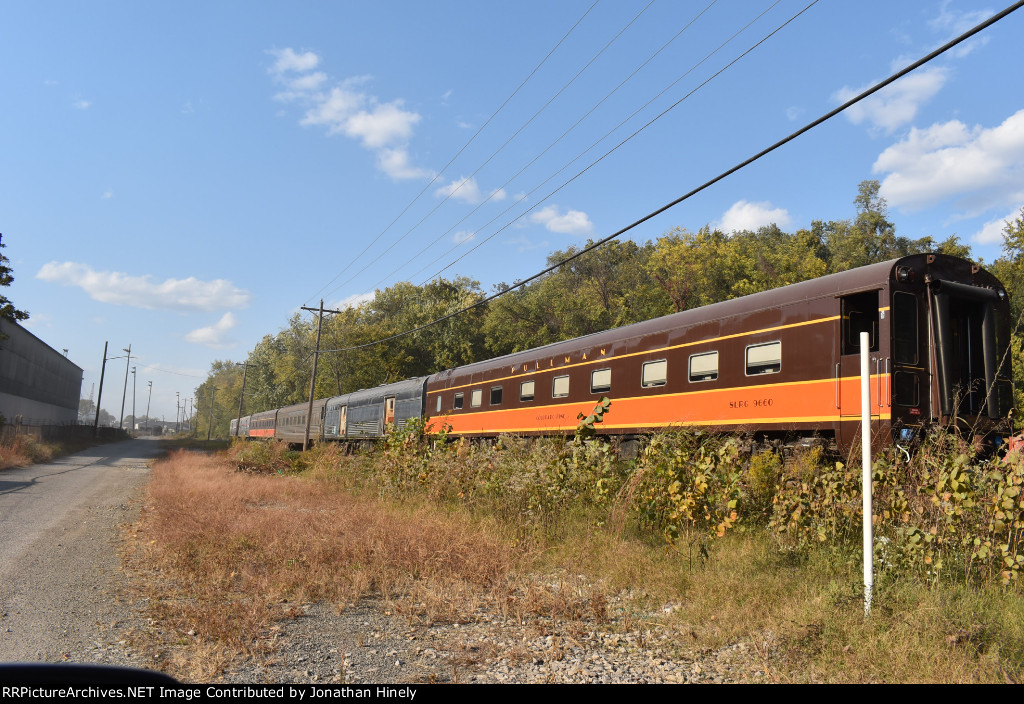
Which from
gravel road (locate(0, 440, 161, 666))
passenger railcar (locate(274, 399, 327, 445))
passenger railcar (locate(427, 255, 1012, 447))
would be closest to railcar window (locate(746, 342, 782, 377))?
passenger railcar (locate(427, 255, 1012, 447))

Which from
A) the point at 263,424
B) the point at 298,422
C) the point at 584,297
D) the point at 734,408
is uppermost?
the point at 584,297

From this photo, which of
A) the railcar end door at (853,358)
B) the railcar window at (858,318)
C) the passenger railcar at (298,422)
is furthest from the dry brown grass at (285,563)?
the passenger railcar at (298,422)

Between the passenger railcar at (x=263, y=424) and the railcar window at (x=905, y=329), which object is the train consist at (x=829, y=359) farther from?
the passenger railcar at (x=263, y=424)

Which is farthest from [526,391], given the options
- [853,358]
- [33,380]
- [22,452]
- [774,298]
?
[33,380]

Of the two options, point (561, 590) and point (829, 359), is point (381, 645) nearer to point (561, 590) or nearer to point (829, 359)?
point (561, 590)

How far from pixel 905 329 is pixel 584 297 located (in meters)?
39.8

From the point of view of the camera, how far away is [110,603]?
5488 millimetres

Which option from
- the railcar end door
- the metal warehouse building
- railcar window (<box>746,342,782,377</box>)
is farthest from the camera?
the metal warehouse building

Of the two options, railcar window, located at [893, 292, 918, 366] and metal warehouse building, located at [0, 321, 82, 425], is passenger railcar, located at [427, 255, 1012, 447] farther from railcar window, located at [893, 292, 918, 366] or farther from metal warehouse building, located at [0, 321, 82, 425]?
metal warehouse building, located at [0, 321, 82, 425]

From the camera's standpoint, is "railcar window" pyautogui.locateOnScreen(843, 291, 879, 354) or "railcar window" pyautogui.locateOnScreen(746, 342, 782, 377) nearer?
"railcar window" pyautogui.locateOnScreen(843, 291, 879, 354)

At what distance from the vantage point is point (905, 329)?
902 cm

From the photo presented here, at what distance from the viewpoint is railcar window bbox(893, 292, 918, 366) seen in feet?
29.3

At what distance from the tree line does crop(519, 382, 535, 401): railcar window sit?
28.0 metres

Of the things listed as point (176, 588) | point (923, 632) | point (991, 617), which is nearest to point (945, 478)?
point (991, 617)
